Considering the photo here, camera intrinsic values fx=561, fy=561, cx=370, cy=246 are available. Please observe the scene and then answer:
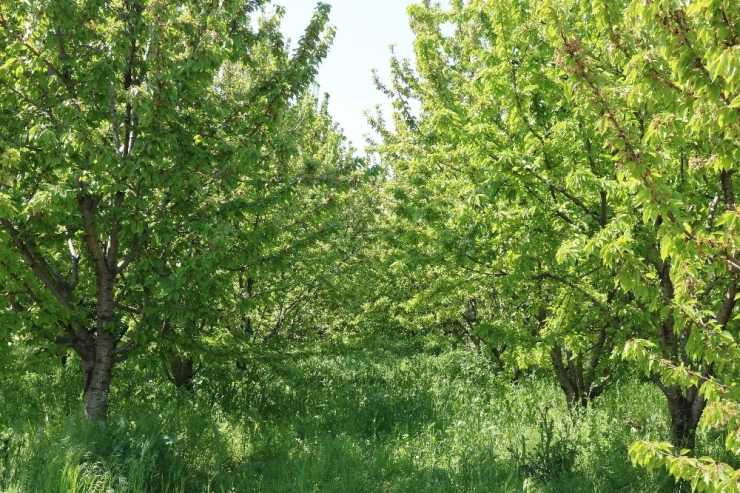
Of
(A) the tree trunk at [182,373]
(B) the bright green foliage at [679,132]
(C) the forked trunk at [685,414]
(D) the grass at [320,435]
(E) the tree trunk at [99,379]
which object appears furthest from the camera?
(A) the tree trunk at [182,373]

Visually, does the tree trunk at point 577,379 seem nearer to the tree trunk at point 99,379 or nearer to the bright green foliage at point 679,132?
the bright green foliage at point 679,132

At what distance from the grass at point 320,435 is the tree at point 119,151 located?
1.19m

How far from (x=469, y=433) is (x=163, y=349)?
4.20 metres

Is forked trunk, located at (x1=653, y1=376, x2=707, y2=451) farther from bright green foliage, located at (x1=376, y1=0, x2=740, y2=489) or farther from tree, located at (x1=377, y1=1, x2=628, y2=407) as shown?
tree, located at (x1=377, y1=1, x2=628, y2=407)

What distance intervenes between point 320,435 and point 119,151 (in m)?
4.62

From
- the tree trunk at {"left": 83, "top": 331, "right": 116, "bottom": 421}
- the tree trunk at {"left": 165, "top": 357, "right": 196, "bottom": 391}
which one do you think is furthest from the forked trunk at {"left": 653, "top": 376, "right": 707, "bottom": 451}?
the tree trunk at {"left": 165, "top": 357, "right": 196, "bottom": 391}

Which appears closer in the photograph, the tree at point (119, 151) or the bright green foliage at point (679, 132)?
the bright green foliage at point (679, 132)

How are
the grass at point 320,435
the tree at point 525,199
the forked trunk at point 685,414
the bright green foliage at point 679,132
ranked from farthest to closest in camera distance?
1. the forked trunk at point 685,414
2. the tree at point 525,199
3. the grass at point 320,435
4. the bright green foliage at point 679,132

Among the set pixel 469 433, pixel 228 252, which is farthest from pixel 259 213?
pixel 469 433

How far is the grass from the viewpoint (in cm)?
548

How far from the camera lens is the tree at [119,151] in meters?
5.62

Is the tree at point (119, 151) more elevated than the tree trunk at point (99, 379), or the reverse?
the tree at point (119, 151)

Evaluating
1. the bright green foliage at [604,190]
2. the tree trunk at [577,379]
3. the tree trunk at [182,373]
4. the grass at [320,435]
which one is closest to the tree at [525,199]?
the bright green foliage at [604,190]

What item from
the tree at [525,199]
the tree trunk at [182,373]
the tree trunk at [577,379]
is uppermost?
the tree at [525,199]
